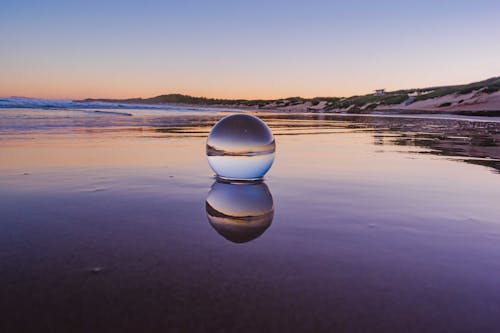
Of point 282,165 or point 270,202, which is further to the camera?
point 282,165

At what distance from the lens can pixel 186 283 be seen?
1.89 meters

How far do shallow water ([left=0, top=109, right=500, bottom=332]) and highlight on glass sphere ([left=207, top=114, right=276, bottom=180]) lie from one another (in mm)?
246

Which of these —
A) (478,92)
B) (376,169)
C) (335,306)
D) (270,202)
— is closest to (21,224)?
(270,202)

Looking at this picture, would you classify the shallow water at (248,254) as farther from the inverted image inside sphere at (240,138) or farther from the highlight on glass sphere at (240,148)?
the inverted image inside sphere at (240,138)

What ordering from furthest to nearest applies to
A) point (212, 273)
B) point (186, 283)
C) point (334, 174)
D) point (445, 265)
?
point (334, 174)
point (445, 265)
point (212, 273)
point (186, 283)

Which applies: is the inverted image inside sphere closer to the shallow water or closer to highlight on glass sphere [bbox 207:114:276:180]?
highlight on glass sphere [bbox 207:114:276:180]

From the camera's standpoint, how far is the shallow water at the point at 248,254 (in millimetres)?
1616

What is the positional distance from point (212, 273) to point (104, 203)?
1877mm

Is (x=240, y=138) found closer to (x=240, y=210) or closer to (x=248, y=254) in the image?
(x=240, y=210)

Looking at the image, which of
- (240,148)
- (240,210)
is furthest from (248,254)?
(240,148)

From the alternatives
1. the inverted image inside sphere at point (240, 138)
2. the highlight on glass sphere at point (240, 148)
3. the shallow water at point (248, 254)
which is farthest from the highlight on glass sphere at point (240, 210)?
the inverted image inside sphere at point (240, 138)

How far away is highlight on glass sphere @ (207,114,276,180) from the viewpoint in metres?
4.36

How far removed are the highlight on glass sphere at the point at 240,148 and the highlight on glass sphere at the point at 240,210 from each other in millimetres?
207

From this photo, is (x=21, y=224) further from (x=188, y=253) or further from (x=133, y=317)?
(x=133, y=317)
